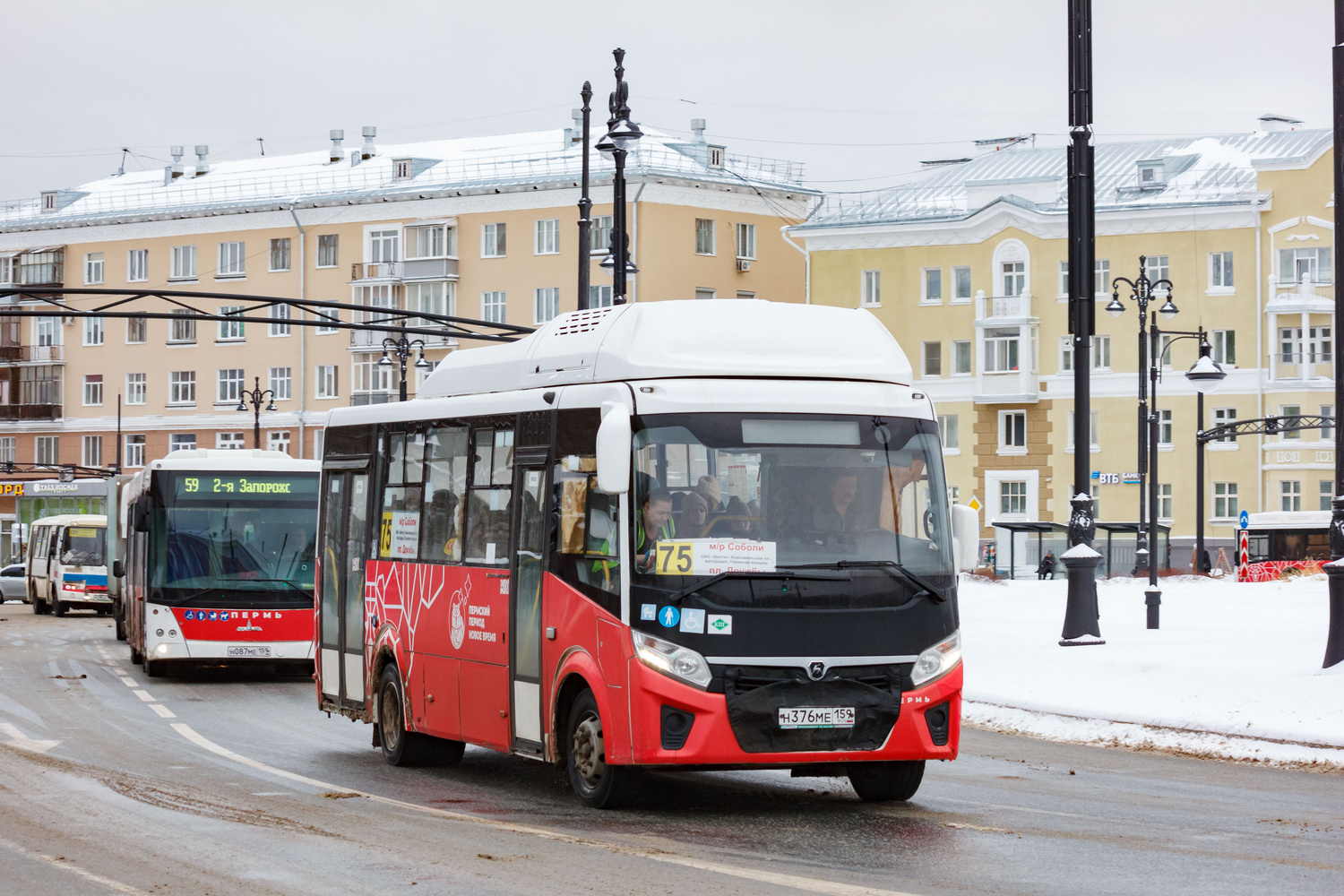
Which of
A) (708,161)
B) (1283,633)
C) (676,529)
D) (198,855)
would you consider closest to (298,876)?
(198,855)

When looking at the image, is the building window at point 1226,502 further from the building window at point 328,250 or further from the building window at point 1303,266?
the building window at point 328,250

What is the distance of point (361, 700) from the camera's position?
51.3 ft

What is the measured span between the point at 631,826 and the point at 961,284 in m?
65.5

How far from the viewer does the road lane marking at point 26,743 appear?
16.0 meters

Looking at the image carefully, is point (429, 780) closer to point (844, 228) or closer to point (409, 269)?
point (844, 228)

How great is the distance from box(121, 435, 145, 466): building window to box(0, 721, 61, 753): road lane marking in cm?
7459

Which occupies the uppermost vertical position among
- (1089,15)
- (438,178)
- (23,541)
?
(438,178)

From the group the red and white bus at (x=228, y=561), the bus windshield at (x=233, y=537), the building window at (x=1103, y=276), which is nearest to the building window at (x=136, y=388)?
the building window at (x=1103, y=276)

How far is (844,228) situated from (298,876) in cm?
6886

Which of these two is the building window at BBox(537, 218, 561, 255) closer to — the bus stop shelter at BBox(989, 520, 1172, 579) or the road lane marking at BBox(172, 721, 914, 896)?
the bus stop shelter at BBox(989, 520, 1172, 579)

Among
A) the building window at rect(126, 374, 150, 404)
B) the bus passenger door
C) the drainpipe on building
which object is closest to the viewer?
the bus passenger door

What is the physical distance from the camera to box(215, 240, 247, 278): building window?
87.8 m

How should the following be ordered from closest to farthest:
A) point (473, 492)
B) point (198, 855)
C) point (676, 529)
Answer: point (198, 855)
point (676, 529)
point (473, 492)

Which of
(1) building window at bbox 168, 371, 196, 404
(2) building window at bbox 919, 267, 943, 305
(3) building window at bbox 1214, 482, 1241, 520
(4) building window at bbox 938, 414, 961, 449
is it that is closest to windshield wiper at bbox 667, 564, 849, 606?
(3) building window at bbox 1214, 482, 1241, 520
